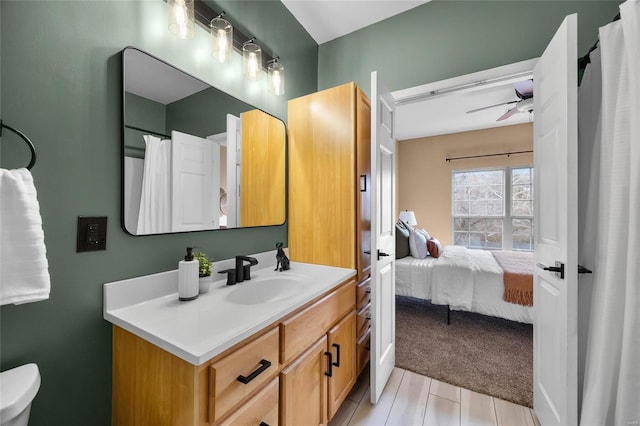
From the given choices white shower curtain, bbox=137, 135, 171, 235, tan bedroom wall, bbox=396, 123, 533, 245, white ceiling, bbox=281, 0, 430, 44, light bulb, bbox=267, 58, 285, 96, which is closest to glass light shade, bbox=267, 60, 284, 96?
light bulb, bbox=267, 58, 285, 96

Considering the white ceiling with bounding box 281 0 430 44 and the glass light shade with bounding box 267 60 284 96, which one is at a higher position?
the white ceiling with bounding box 281 0 430 44

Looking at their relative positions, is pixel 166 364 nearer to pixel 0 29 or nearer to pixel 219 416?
pixel 219 416

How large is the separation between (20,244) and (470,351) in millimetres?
2839

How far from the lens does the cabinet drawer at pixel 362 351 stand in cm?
168


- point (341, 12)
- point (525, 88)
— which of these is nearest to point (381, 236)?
point (341, 12)

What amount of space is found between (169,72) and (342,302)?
1.44 meters

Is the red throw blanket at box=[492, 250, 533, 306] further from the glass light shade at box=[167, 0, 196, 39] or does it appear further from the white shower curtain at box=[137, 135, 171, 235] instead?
the glass light shade at box=[167, 0, 196, 39]

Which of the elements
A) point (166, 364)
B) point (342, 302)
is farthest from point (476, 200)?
point (166, 364)

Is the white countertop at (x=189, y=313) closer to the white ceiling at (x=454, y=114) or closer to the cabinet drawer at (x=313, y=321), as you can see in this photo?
the cabinet drawer at (x=313, y=321)

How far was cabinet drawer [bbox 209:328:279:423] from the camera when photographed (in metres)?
0.74

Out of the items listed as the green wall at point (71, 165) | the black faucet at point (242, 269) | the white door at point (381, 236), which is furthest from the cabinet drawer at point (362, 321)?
the green wall at point (71, 165)

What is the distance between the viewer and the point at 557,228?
4.18 feet

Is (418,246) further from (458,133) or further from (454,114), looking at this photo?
(458,133)

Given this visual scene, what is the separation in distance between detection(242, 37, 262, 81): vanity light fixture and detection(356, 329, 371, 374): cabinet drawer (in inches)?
70.7
